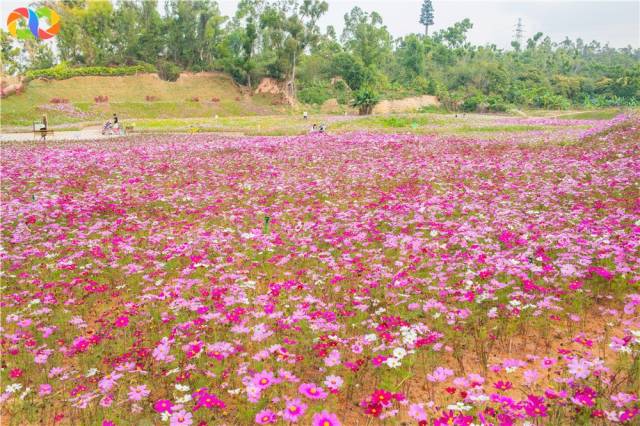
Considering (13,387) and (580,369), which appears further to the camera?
(13,387)

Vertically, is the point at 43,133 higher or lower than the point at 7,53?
lower

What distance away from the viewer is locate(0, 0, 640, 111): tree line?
64.1 metres

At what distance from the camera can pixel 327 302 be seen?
17.4 feet

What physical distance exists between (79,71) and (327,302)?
6403 centimetres

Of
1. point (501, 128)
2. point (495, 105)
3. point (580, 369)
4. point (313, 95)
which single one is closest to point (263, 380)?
point (580, 369)

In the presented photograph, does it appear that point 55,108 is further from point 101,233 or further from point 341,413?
point 341,413

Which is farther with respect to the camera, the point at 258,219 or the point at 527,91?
Result: the point at 527,91

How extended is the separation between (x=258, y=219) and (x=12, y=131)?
32.4 metres

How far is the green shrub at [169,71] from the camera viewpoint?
6494 centimetres

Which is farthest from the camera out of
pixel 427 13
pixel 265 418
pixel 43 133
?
pixel 427 13

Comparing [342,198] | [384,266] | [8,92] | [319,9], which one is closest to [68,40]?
[8,92]

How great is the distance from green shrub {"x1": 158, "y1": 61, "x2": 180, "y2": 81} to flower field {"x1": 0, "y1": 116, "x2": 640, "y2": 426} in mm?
58101

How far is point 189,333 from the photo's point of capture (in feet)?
15.0

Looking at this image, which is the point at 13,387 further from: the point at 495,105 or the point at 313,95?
the point at 495,105
